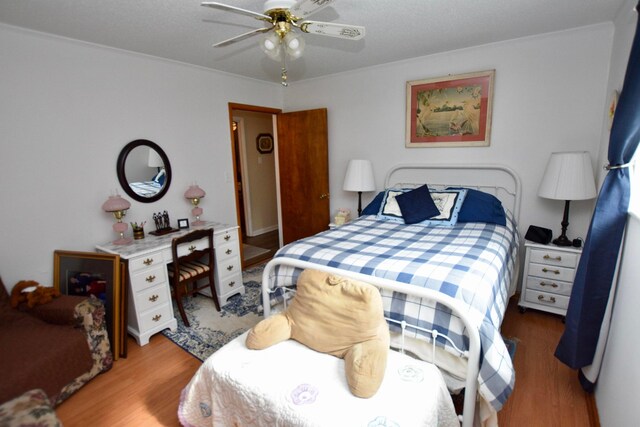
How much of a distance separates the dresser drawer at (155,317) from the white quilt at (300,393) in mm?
1078

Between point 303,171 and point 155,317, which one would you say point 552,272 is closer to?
point 303,171

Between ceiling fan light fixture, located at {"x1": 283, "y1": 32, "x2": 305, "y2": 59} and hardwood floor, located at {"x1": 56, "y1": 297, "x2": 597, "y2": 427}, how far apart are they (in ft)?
7.44

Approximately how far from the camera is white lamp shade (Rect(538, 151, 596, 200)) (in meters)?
2.45

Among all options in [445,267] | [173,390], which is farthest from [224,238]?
[445,267]

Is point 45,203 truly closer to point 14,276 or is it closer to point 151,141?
point 14,276

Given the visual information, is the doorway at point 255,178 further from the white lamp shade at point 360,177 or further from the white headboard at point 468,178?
the white headboard at point 468,178

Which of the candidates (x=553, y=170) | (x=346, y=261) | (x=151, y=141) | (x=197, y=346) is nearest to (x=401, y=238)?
(x=346, y=261)

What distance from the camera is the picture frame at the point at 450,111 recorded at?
304 cm

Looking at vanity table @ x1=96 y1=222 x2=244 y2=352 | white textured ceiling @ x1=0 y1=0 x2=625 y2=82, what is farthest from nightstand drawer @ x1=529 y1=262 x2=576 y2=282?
vanity table @ x1=96 y1=222 x2=244 y2=352

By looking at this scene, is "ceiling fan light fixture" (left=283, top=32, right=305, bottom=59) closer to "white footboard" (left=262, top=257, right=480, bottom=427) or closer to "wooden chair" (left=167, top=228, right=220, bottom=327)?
"white footboard" (left=262, top=257, right=480, bottom=427)

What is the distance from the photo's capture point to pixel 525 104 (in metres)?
2.87

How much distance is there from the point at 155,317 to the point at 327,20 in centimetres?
270

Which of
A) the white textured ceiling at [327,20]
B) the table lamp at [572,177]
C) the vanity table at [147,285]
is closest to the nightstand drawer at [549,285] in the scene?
the table lamp at [572,177]

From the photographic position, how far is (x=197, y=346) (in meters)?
2.53
